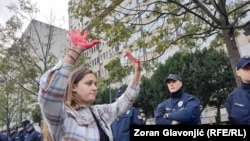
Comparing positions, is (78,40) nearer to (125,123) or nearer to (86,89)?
(86,89)

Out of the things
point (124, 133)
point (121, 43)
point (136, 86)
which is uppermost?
point (121, 43)

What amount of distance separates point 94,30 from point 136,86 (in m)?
7.55

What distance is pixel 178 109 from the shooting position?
417 cm

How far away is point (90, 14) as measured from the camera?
10125 millimetres

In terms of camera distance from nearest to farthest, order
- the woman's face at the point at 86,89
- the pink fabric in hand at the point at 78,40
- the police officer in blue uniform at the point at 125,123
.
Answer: the pink fabric in hand at the point at 78,40, the woman's face at the point at 86,89, the police officer in blue uniform at the point at 125,123

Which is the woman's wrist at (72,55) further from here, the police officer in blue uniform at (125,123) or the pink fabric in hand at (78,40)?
the police officer in blue uniform at (125,123)

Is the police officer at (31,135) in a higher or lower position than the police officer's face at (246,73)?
lower

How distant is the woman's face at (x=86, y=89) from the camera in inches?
89.0

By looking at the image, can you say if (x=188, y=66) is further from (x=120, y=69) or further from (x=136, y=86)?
(x=136, y=86)

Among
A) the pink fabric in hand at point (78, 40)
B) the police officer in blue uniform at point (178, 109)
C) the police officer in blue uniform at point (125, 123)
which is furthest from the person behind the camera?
the police officer in blue uniform at point (125, 123)

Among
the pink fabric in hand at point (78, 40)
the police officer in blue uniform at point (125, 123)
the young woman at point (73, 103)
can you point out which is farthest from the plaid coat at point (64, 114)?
the police officer in blue uniform at point (125, 123)

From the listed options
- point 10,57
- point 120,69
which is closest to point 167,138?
point 120,69

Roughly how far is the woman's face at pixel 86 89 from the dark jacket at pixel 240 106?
1750 millimetres

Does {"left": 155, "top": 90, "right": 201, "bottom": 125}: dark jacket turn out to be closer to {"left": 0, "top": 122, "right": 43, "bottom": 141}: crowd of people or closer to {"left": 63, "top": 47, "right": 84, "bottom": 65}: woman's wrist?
{"left": 63, "top": 47, "right": 84, "bottom": 65}: woman's wrist
